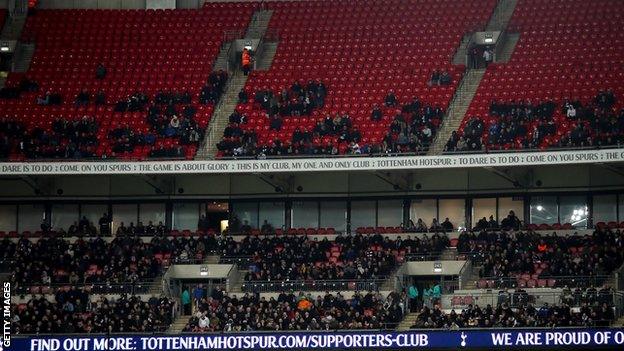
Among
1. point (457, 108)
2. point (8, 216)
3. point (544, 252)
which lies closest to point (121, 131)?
point (8, 216)

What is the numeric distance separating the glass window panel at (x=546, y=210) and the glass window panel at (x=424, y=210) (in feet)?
12.4

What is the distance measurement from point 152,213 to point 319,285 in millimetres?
9766

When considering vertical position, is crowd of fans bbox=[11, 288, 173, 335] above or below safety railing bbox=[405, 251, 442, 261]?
below

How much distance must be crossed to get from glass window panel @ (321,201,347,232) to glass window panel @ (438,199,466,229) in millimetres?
3679

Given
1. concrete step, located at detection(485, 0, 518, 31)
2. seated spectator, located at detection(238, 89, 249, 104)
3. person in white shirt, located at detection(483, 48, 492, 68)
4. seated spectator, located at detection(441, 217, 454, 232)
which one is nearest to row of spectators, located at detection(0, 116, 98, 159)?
seated spectator, located at detection(238, 89, 249, 104)

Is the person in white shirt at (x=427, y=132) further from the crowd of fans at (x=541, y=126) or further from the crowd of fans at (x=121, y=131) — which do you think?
the crowd of fans at (x=121, y=131)

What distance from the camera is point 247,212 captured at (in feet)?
180

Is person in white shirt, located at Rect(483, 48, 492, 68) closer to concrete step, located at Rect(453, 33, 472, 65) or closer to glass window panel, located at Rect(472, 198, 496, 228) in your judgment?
concrete step, located at Rect(453, 33, 472, 65)

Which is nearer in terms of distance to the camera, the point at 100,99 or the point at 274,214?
the point at 274,214

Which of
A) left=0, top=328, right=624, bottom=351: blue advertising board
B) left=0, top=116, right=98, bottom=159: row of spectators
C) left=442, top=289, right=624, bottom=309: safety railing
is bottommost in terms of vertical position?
left=0, top=328, right=624, bottom=351: blue advertising board

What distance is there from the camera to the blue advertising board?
4300 cm

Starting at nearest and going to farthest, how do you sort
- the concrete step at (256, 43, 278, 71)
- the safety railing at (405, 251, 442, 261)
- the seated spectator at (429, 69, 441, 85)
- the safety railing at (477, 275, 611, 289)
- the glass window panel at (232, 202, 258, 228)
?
the safety railing at (477, 275, 611, 289) → the safety railing at (405, 251, 442, 261) → the seated spectator at (429, 69, 441, 85) → the glass window panel at (232, 202, 258, 228) → the concrete step at (256, 43, 278, 71)

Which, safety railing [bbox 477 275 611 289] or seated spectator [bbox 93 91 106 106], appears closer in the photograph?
safety railing [bbox 477 275 611 289]

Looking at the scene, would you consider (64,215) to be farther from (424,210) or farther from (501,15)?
(501,15)
